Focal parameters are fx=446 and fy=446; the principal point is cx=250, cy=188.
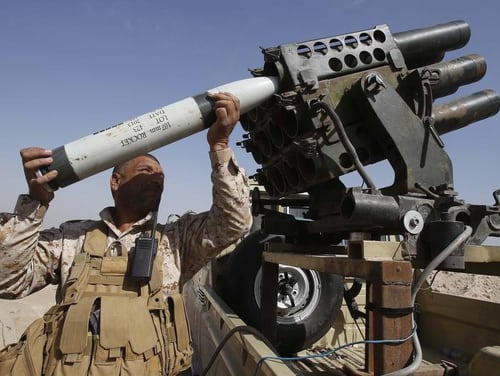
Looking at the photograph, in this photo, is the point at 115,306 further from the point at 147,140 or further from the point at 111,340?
the point at 147,140

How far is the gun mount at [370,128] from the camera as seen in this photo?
1.92 meters

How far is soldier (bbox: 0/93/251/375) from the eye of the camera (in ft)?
6.48

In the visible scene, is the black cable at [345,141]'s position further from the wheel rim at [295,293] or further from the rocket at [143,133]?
the wheel rim at [295,293]

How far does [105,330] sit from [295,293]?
5.99 ft

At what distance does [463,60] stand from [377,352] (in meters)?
1.92

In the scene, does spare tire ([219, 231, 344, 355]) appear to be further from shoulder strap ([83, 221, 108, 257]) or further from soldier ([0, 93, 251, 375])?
shoulder strap ([83, 221, 108, 257])

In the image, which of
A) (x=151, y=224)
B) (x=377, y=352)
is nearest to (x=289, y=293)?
(x=151, y=224)

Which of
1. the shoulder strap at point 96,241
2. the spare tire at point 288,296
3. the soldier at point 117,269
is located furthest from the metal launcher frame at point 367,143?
the shoulder strap at point 96,241

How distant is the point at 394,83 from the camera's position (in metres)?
2.36

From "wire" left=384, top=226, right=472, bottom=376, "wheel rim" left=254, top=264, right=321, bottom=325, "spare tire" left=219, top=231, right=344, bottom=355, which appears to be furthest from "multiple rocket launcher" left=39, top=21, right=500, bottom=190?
"wheel rim" left=254, top=264, right=321, bottom=325

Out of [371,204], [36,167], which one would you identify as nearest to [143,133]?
[36,167]

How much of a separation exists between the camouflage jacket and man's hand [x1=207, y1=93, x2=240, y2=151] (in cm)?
5

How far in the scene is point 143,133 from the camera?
2.21 m

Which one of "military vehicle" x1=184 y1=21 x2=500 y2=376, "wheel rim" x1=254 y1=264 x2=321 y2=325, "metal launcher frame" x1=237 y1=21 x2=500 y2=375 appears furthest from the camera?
"wheel rim" x1=254 y1=264 x2=321 y2=325
